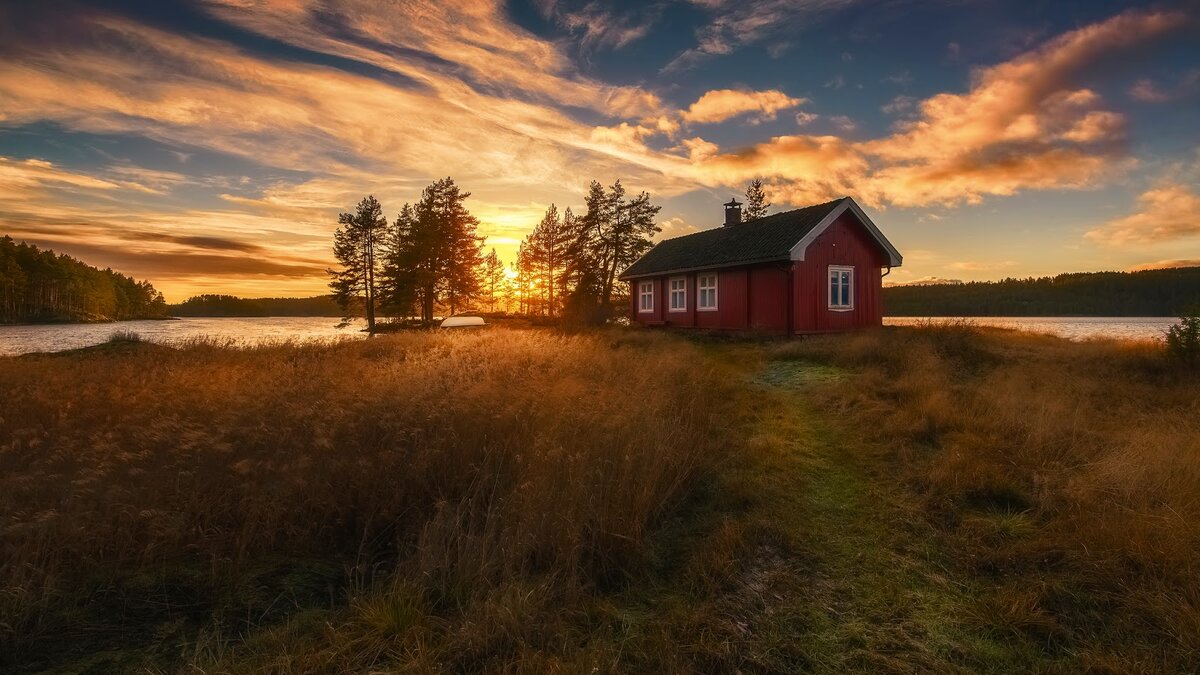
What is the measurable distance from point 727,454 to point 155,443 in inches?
244

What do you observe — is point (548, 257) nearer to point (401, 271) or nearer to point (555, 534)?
point (401, 271)

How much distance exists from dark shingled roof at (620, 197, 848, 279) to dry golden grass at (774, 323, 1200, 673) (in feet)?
31.9

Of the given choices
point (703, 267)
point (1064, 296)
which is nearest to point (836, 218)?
point (703, 267)

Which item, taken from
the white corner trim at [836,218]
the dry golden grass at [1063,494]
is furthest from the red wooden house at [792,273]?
the dry golden grass at [1063,494]

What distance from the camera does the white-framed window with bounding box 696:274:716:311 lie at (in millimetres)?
22984

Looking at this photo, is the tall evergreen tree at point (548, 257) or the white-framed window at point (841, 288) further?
the tall evergreen tree at point (548, 257)

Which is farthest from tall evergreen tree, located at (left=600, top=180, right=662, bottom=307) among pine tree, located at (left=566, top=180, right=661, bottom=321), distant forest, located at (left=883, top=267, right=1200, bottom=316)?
distant forest, located at (left=883, top=267, right=1200, bottom=316)

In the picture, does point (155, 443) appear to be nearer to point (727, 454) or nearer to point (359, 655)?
point (359, 655)

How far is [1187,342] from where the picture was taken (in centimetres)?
1233

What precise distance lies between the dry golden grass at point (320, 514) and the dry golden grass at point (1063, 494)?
2.67m

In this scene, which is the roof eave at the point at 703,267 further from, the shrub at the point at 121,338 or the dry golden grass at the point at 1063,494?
the shrub at the point at 121,338

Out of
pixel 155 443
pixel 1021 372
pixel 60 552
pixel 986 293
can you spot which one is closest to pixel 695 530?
pixel 60 552

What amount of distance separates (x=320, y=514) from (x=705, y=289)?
2094 cm

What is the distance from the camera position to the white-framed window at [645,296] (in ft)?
90.8
